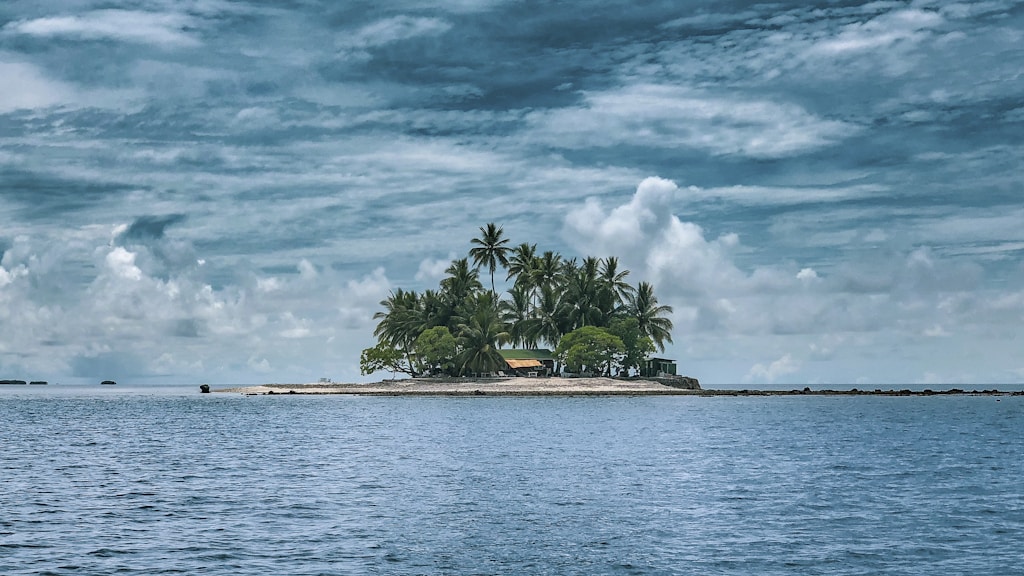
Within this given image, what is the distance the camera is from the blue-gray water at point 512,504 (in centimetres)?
2280

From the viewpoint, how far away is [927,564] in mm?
22484

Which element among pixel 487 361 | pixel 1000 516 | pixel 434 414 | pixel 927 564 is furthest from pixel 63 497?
pixel 487 361

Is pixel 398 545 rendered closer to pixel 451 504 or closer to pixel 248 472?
pixel 451 504

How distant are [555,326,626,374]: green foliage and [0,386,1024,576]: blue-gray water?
6172 cm

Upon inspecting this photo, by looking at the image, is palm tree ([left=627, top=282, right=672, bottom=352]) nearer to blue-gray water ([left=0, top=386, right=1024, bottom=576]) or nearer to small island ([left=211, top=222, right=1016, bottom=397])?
small island ([left=211, top=222, right=1016, bottom=397])

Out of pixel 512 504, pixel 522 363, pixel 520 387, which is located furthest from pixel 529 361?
pixel 512 504

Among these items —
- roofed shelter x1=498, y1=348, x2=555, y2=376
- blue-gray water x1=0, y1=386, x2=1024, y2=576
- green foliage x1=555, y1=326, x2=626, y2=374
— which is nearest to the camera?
blue-gray water x1=0, y1=386, x2=1024, y2=576

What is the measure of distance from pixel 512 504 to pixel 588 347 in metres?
97.1

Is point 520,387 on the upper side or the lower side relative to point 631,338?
lower

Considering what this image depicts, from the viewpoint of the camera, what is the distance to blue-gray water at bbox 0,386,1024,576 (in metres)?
22.8

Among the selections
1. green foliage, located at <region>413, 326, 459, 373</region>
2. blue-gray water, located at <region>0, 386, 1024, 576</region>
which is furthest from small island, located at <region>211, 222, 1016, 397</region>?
blue-gray water, located at <region>0, 386, 1024, 576</region>

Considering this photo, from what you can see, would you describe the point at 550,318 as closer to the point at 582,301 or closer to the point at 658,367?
the point at 582,301

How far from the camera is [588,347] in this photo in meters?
128

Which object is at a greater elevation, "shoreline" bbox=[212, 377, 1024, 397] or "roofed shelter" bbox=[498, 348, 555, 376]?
"roofed shelter" bbox=[498, 348, 555, 376]
